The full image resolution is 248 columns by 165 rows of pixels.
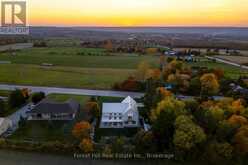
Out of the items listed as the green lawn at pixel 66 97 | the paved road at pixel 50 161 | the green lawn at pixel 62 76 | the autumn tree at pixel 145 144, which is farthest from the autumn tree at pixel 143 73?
the paved road at pixel 50 161

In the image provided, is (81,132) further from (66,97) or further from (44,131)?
(66,97)

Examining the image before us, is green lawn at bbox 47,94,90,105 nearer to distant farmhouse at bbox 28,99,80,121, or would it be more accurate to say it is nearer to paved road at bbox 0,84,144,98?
paved road at bbox 0,84,144,98

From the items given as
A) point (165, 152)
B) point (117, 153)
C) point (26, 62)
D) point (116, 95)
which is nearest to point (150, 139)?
point (165, 152)

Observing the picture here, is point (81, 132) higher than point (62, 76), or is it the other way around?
point (62, 76)

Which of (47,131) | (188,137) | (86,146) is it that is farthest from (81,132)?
(188,137)

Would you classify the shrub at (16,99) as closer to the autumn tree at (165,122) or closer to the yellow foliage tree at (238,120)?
the autumn tree at (165,122)

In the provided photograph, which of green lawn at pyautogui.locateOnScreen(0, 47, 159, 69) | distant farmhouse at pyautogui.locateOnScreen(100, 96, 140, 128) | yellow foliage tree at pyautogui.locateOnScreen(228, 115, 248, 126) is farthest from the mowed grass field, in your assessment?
green lawn at pyautogui.locateOnScreen(0, 47, 159, 69)
